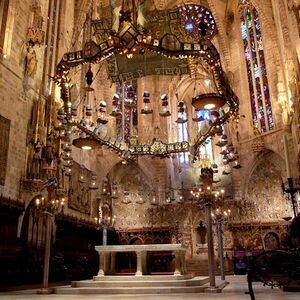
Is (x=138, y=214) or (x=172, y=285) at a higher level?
(x=138, y=214)

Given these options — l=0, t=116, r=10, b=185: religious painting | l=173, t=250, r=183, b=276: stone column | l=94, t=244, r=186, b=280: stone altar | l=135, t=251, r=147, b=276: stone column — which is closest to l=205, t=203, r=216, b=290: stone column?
l=94, t=244, r=186, b=280: stone altar

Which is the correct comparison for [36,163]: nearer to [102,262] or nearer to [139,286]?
[102,262]

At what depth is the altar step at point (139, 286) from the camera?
9.73m

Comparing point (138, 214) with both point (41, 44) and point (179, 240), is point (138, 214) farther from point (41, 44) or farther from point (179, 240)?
point (41, 44)

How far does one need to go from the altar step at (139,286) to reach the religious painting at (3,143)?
5.66 meters

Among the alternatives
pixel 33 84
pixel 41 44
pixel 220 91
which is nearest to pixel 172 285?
pixel 220 91

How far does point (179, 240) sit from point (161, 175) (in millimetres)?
4788

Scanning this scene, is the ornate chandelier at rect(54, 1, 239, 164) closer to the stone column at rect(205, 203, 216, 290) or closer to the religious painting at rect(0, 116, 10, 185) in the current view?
the stone column at rect(205, 203, 216, 290)

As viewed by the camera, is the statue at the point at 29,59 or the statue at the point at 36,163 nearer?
the statue at the point at 36,163

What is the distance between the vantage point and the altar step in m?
9.73

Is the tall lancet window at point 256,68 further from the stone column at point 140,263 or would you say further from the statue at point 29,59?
the statue at point 29,59

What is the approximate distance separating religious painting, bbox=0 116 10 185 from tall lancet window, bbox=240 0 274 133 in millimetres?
16191

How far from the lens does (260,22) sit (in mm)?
25109

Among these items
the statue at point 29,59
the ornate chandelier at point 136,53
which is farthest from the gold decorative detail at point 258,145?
the statue at point 29,59
